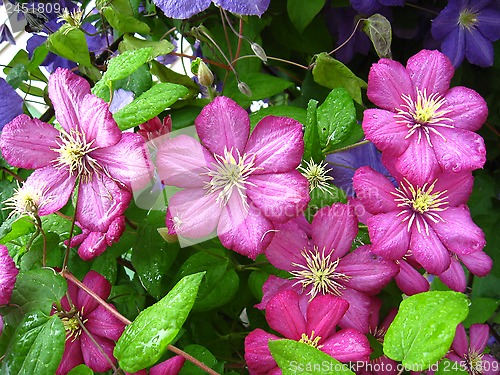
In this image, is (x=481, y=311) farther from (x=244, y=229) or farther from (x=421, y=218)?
(x=244, y=229)

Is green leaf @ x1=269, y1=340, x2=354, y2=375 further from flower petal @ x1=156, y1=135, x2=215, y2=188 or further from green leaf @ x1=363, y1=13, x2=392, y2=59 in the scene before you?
green leaf @ x1=363, y1=13, x2=392, y2=59

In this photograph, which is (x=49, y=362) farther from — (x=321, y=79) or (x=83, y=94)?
(x=321, y=79)

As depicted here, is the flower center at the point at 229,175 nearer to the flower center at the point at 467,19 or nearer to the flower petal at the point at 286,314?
the flower petal at the point at 286,314

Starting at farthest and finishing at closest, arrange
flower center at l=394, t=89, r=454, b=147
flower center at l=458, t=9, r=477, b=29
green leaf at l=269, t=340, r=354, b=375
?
1. flower center at l=458, t=9, r=477, b=29
2. flower center at l=394, t=89, r=454, b=147
3. green leaf at l=269, t=340, r=354, b=375

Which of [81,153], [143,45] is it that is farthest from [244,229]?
[143,45]

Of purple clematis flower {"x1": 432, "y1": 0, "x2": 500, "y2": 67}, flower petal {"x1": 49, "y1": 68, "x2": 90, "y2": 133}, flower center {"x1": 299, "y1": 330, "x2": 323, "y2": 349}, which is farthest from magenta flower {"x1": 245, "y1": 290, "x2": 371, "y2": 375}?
purple clematis flower {"x1": 432, "y1": 0, "x2": 500, "y2": 67}

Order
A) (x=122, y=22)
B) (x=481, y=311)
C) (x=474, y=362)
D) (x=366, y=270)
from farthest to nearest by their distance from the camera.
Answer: (x=481, y=311)
(x=474, y=362)
(x=122, y=22)
(x=366, y=270)

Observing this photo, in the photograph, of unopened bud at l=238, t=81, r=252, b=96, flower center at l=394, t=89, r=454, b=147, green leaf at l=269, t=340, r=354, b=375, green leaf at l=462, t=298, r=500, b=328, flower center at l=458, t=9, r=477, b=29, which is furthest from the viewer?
green leaf at l=462, t=298, r=500, b=328
